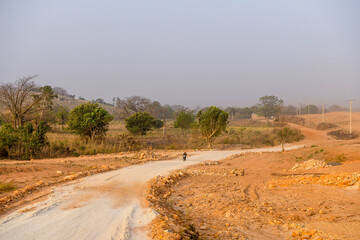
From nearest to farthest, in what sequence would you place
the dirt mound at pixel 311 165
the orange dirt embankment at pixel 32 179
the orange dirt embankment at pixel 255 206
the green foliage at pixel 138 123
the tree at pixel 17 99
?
the orange dirt embankment at pixel 255 206
the orange dirt embankment at pixel 32 179
the dirt mound at pixel 311 165
the tree at pixel 17 99
the green foliage at pixel 138 123

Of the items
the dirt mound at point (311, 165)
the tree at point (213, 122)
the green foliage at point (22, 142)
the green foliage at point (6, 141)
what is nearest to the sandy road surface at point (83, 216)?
the dirt mound at point (311, 165)

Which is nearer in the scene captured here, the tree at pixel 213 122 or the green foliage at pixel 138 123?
the tree at pixel 213 122

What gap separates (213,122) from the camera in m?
27.4

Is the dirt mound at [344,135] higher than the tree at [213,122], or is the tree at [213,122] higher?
the tree at [213,122]

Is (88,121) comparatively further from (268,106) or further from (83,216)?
(268,106)

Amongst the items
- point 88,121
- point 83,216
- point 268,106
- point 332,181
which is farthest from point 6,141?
point 268,106

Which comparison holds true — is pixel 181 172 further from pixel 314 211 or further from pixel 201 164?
pixel 314 211

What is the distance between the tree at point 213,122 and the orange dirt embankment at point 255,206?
47.7ft

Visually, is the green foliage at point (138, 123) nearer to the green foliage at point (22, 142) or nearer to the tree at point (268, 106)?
the green foliage at point (22, 142)

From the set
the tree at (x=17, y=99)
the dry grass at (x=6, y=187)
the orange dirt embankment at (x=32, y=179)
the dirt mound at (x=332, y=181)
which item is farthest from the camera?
the tree at (x=17, y=99)

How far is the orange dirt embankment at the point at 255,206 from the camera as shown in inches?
221

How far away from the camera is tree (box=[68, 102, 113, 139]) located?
2416cm

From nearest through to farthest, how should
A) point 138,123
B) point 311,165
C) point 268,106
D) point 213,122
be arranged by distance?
1. point 311,165
2. point 213,122
3. point 138,123
4. point 268,106

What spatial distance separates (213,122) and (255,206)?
19976 mm
